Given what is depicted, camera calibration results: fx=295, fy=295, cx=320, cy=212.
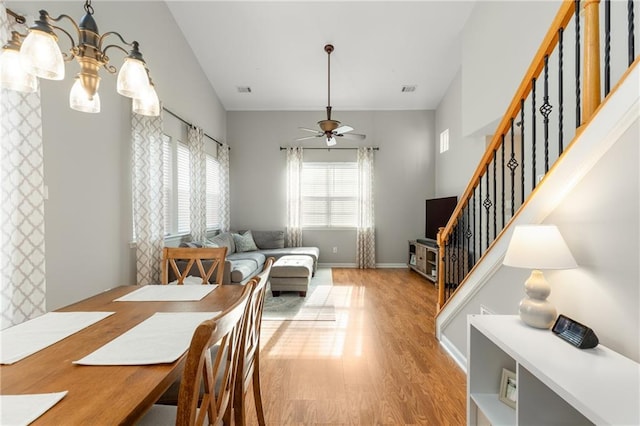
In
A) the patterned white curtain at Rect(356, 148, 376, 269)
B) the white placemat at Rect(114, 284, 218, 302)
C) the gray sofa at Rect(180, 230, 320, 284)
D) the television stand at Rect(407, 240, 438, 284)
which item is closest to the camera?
the white placemat at Rect(114, 284, 218, 302)

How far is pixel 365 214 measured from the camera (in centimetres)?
645

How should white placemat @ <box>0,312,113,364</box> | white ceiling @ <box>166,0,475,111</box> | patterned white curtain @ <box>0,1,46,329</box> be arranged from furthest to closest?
white ceiling @ <box>166,0,475,111</box> → patterned white curtain @ <box>0,1,46,329</box> → white placemat @ <box>0,312,113,364</box>

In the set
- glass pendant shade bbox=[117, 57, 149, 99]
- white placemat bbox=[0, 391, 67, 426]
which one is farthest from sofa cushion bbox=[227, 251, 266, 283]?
white placemat bbox=[0, 391, 67, 426]

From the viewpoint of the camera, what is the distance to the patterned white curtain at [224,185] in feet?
19.8

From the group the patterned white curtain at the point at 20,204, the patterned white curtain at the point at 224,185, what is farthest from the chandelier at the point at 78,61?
the patterned white curtain at the point at 224,185

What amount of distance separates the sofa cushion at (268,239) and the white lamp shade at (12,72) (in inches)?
204

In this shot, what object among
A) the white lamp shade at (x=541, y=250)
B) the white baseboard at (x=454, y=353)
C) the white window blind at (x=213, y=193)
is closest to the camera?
the white lamp shade at (x=541, y=250)

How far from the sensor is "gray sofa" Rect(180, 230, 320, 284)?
4016 millimetres

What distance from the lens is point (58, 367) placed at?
3.05ft

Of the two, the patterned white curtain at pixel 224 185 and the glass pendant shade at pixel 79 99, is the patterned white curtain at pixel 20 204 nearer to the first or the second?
the glass pendant shade at pixel 79 99

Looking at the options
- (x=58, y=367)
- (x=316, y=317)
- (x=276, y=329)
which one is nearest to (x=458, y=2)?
(x=316, y=317)

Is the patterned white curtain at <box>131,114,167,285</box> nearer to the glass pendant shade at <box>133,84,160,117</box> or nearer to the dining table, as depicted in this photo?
the glass pendant shade at <box>133,84,160,117</box>

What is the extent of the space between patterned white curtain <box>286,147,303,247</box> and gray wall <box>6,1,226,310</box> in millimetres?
3085

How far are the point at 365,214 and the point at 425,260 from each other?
5.22ft
